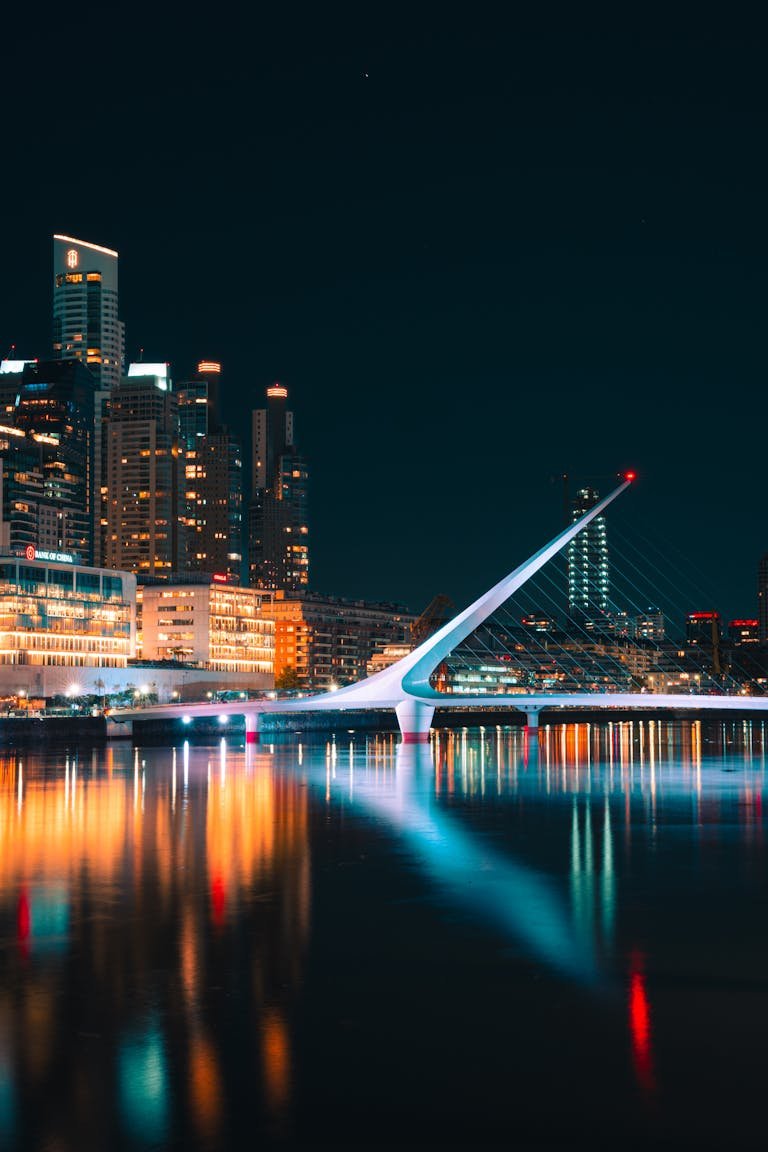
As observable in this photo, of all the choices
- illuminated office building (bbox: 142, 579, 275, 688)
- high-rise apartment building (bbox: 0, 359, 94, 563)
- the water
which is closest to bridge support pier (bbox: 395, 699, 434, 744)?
the water

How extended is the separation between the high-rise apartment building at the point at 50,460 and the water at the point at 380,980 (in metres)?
144

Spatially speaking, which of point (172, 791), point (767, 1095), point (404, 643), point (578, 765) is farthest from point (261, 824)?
point (404, 643)

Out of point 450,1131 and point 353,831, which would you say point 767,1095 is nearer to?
point 450,1131

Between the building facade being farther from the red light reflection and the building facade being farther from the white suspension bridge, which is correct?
the red light reflection

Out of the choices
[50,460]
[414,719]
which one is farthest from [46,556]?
[50,460]

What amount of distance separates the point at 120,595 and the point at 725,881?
107126 millimetres

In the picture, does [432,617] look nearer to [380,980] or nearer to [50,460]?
[50,460]

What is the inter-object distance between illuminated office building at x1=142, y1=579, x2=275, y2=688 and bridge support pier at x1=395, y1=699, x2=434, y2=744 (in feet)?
221

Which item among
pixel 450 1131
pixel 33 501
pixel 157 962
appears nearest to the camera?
→ pixel 450 1131

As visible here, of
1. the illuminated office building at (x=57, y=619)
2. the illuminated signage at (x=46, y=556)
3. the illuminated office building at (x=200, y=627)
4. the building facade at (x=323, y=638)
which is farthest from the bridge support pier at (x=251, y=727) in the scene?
the building facade at (x=323, y=638)

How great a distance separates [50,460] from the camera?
183m

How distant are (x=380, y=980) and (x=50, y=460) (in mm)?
175649

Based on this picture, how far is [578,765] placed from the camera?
55219 mm

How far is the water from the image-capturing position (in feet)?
31.6
